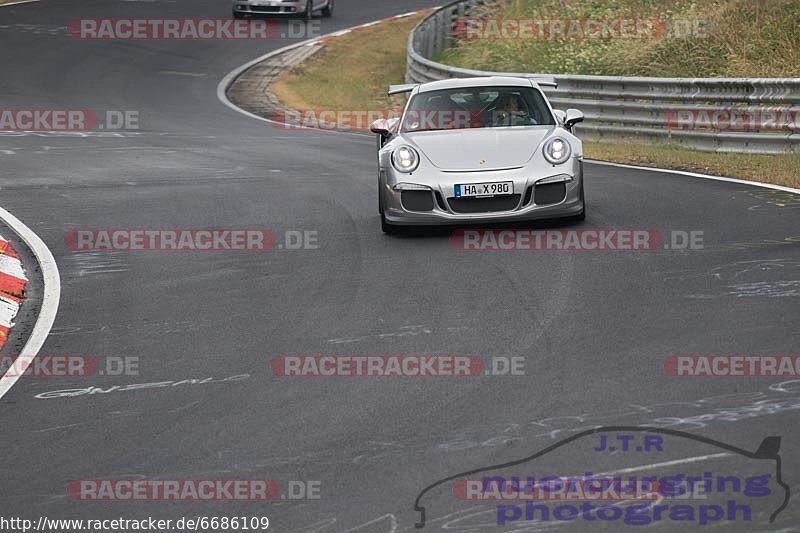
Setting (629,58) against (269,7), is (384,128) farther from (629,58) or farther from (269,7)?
(269,7)

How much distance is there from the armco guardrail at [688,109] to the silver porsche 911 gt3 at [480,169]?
433 cm

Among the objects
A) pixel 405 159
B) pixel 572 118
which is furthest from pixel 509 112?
pixel 405 159

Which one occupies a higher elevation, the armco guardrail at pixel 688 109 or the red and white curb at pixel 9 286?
the armco guardrail at pixel 688 109

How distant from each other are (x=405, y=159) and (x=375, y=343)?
356 cm

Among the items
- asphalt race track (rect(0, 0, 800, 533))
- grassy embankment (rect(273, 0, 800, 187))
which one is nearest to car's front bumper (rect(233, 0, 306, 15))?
grassy embankment (rect(273, 0, 800, 187))

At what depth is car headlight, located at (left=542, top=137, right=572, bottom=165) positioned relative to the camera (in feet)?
33.4

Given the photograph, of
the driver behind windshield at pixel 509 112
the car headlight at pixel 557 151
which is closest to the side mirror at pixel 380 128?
the driver behind windshield at pixel 509 112

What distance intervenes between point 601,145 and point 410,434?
40.6 ft

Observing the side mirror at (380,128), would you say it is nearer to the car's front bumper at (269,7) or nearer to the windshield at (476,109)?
the windshield at (476,109)

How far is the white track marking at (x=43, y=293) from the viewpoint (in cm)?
691

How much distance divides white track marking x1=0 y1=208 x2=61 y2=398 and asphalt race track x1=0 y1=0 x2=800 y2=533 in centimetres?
10

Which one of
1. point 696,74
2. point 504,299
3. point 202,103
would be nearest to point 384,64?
point 202,103

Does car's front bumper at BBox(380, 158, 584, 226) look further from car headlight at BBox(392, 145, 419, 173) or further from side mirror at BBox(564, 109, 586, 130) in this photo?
side mirror at BBox(564, 109, 586, 130)

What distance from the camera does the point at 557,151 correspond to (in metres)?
10.2
